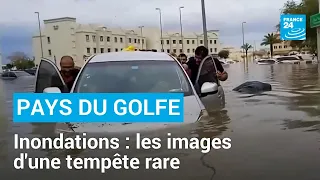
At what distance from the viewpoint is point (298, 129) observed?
650cm

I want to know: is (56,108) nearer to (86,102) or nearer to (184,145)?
(86,102)

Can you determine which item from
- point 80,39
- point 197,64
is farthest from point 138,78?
point 80,39

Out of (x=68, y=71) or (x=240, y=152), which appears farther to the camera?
(x=68, y=71)

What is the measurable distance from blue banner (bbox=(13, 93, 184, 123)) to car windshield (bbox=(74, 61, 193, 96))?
0.42 metres

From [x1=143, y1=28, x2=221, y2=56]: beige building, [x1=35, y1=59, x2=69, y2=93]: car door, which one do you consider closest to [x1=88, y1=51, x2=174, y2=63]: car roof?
[x1=35, y1=59, x2=69, y2=93]: car door

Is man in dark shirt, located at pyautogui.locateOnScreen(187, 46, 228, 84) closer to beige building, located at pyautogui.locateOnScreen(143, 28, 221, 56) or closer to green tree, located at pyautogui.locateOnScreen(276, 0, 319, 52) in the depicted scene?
green tree, located at pyautogui.locateOnScreen(276, 0, 319, 52)

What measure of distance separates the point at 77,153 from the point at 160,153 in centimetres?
85

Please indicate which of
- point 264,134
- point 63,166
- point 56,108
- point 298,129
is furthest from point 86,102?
point 298,129

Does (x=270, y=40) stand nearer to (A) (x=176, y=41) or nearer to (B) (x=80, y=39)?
(A) (x=176, y=41)

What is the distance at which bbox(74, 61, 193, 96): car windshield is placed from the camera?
5461mm

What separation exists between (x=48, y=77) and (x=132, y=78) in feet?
6.15

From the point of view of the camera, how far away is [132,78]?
562 cm

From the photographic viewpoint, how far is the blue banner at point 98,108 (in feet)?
15.4

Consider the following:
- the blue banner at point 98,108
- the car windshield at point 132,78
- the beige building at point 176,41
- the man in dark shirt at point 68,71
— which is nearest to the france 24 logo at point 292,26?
the man in dark shirt at point 68,71
